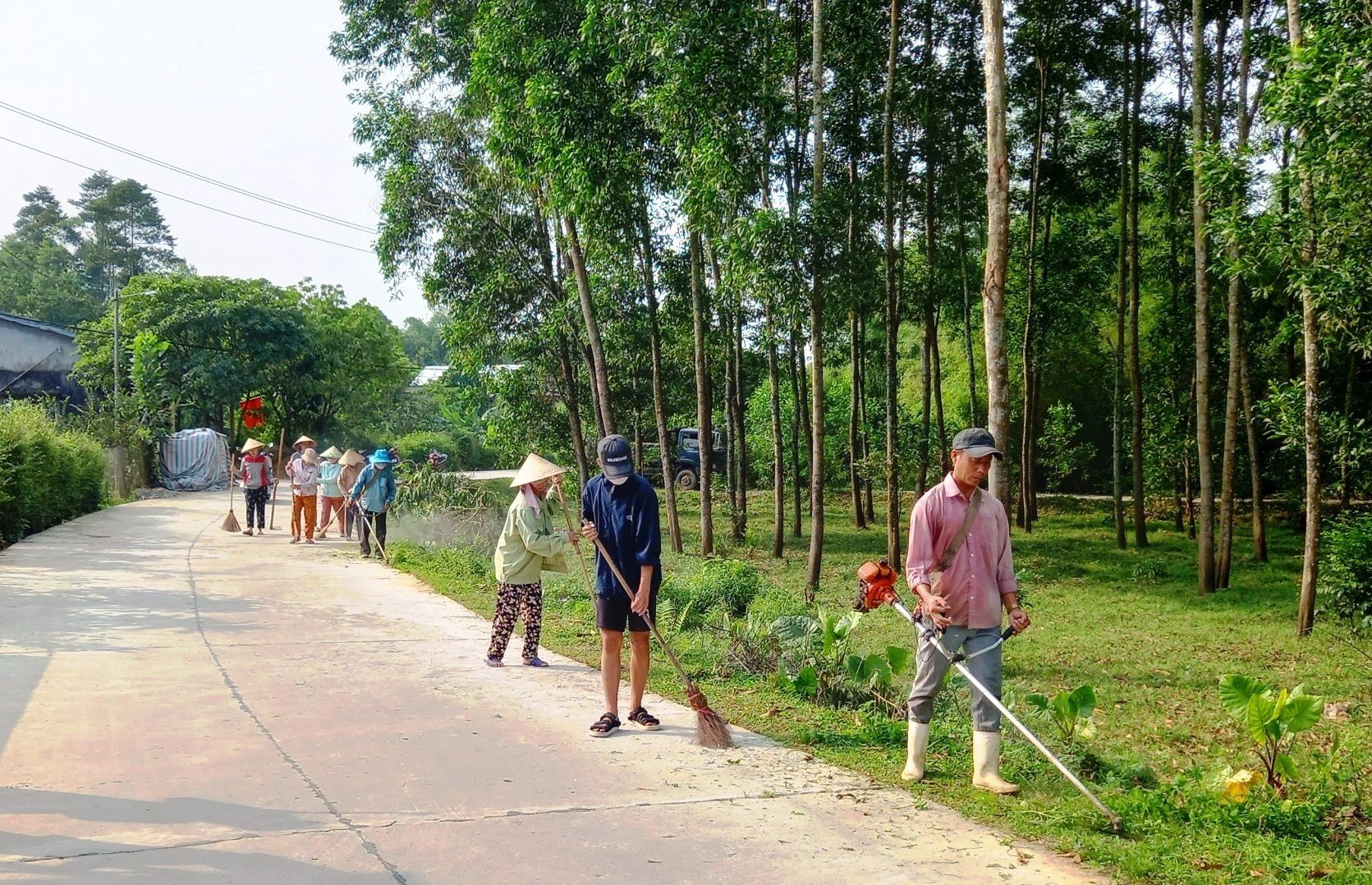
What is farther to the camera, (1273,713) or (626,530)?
(626,530)

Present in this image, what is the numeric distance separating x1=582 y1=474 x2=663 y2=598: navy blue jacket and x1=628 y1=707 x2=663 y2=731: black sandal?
0.73 m

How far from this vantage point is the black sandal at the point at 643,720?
6.79 meters

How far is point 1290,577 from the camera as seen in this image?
676 inches

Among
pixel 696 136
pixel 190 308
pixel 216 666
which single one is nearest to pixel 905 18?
pixel 696 136

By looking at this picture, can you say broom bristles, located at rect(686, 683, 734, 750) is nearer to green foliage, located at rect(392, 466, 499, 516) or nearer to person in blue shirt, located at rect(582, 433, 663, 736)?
person in blue shirt, located at rect(582, 433, 663, 736)

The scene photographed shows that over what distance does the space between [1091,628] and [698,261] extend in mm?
9047

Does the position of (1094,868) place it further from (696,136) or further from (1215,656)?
(696,136)

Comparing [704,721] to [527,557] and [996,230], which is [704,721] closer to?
[527,557]

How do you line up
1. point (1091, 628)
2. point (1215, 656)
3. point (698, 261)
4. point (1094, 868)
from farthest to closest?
point (698, 261)
point (1091, 628)
point (1215, 656)
point (1094, 868)

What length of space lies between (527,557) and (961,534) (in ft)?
13.1

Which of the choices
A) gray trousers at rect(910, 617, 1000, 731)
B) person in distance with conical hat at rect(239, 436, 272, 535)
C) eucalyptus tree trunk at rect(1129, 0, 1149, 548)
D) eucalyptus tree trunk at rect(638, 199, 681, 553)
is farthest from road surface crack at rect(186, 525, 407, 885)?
eucalyptus tree trunk at rect(1129, 0, 1149, 548)

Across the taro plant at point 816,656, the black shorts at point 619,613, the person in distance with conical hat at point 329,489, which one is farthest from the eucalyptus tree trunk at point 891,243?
the black shorts at point 619,613

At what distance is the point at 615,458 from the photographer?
6.62 meters

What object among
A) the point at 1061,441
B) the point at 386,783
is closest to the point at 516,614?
the point at 386,783
